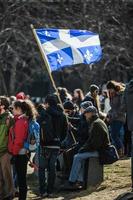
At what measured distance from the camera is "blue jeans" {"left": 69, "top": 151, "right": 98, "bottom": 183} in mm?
11773

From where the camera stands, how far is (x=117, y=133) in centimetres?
1504

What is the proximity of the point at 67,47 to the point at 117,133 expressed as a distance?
2.52 m

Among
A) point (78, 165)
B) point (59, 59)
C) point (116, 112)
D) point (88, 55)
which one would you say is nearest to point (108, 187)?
point (78, 165)

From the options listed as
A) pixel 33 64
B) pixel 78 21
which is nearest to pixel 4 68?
pixel 33 64

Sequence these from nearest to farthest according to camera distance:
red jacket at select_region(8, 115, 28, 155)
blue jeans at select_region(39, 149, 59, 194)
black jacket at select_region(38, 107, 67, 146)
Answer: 1. red jacket at select_region(8, 115, 28, 155)
2. black jacket at select_region(38, 107, 67, 146)
3. blue jeans at select_region(39, 149, 59, 194)

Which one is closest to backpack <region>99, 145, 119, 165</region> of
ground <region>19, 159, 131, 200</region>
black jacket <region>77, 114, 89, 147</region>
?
ground <region>19, 159, 131, 200</region>

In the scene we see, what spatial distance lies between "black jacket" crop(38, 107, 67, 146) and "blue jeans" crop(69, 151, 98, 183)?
0.43 metres

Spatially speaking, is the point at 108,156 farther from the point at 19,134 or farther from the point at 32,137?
the point at 19,134

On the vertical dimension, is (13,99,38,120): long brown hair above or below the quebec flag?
below

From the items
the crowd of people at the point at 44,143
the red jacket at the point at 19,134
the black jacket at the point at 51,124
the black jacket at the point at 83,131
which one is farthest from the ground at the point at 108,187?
the red jacket at the point at 19,134

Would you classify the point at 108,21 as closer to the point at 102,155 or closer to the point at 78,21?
the point at 78,21

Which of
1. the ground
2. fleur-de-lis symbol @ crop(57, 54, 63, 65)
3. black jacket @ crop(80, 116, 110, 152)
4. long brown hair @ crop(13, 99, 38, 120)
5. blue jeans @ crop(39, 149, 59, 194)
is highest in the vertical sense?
fleur-de-lis symbol @ crop(57, 54, 63, 65)

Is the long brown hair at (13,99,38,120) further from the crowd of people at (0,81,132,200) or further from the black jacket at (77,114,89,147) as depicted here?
the black jacket at (77,114,89,147)

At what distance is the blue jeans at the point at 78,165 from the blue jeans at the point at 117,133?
3.16 metres
